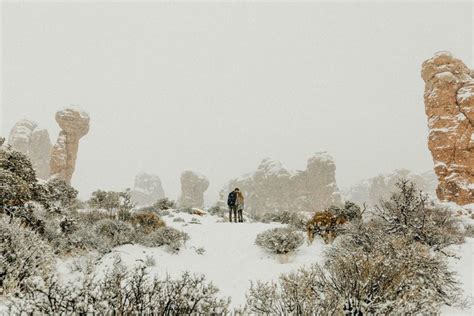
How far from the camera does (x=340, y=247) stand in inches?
308

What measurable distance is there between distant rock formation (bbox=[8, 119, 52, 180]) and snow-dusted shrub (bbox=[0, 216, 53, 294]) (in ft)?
154

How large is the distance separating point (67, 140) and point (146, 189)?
53774mm

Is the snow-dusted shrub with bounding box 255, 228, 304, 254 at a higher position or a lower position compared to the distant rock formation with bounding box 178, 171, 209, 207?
lower

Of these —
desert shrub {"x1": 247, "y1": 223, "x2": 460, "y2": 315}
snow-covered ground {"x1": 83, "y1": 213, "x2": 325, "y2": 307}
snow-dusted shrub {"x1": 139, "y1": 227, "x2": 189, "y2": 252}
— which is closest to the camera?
desert shrub {"x1": 247, "y1": 223, "x2": 460, "y2": 315}

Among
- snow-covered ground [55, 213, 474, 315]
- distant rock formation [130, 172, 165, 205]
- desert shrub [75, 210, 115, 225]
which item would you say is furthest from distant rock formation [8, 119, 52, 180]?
snow-covered ground [55, 213, 474, 315]

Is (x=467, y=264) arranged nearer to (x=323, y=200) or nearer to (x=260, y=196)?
(x=323, y=200)

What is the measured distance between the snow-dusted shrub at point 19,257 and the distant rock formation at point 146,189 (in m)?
80.3

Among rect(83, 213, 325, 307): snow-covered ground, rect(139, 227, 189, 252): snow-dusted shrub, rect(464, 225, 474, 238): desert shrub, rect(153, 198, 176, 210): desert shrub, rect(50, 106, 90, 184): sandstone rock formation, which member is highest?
rect(50, 106, 90, 184): sandstone rock formation

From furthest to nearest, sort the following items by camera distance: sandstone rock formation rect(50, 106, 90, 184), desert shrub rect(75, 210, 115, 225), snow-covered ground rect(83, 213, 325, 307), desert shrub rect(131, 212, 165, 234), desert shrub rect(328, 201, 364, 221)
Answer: sandstone rock formation rect(50, 106, 90, 184) → desert shrub rect(75, 210, 115, 225) → desert shrub rect(328, 201, 364, 221) → desert shrub rect(131, 212, 165, 234) → snow-covered ground rect(83, 213, 325, 307)

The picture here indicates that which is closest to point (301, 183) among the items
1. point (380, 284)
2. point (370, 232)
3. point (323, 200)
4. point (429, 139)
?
point (323, 200)

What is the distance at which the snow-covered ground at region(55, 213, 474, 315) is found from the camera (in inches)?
278

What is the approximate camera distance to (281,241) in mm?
9602

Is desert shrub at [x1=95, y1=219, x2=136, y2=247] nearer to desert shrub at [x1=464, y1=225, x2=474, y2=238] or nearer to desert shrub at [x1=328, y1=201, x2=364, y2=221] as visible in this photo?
desert shrub at [x1=328, y1=201, x2=364, y2=221]

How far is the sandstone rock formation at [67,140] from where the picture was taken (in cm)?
3316
